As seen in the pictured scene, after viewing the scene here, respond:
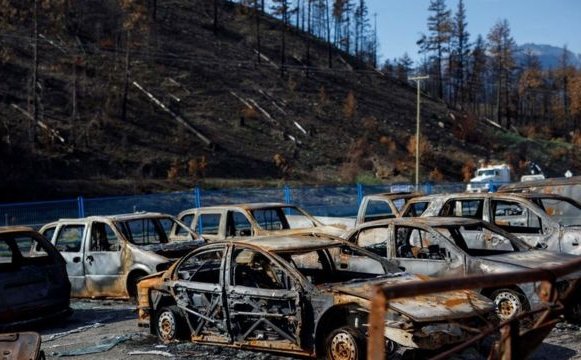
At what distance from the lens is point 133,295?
1125cm

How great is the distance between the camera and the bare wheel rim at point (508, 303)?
8.16 meters

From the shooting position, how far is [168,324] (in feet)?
27.0

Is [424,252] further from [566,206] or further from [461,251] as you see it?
[566,206]

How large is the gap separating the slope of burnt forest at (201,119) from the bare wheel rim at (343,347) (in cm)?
2819

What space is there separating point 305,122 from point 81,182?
21850mm

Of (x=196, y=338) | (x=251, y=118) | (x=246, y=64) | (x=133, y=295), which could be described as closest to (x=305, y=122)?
(x=251, y=118)

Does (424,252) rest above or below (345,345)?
above

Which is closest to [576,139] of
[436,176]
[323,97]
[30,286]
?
[323,97]

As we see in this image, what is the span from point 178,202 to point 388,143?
3108 cm

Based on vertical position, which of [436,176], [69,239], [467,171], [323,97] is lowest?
[69,239]

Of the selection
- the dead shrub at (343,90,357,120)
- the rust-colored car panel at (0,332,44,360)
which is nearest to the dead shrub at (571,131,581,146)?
the dead shrub at (343,90,357,120)

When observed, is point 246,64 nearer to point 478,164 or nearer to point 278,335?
point 478,164

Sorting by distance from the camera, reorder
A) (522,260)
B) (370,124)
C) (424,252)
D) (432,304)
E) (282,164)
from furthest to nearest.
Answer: (370,124) → (282,164) → (424,252) → (522,260) → (432,304)

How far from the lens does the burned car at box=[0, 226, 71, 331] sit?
29.6 feet
